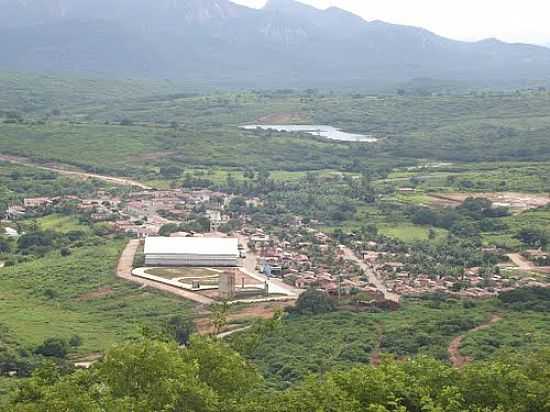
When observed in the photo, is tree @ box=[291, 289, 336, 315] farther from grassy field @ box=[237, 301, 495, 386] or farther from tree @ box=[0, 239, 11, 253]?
tree @ box=[0, 239, 11, 253]

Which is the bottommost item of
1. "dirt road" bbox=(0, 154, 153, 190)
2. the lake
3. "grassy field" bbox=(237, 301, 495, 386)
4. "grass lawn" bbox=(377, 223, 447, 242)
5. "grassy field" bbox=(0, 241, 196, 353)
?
"dirt road" bbox=(0, 154, 153, 190)

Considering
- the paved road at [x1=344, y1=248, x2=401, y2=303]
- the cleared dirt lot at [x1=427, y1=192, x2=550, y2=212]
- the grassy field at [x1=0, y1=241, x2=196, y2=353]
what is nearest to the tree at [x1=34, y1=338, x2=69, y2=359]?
the grassy field at [x1=0, y1=241, x2=196, y2=353]

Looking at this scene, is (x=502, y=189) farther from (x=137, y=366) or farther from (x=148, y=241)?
(x=137, y=366)

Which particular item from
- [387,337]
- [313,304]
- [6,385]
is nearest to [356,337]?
[387,337]

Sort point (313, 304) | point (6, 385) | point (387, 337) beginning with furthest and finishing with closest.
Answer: point (313, 304) → point (387, 337) → point (6, 385)

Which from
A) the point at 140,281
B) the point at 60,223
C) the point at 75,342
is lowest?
the point at 60,223

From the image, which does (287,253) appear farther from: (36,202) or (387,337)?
(36,202)

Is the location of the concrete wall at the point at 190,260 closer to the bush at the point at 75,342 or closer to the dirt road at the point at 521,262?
the bush at the point at 75,342
